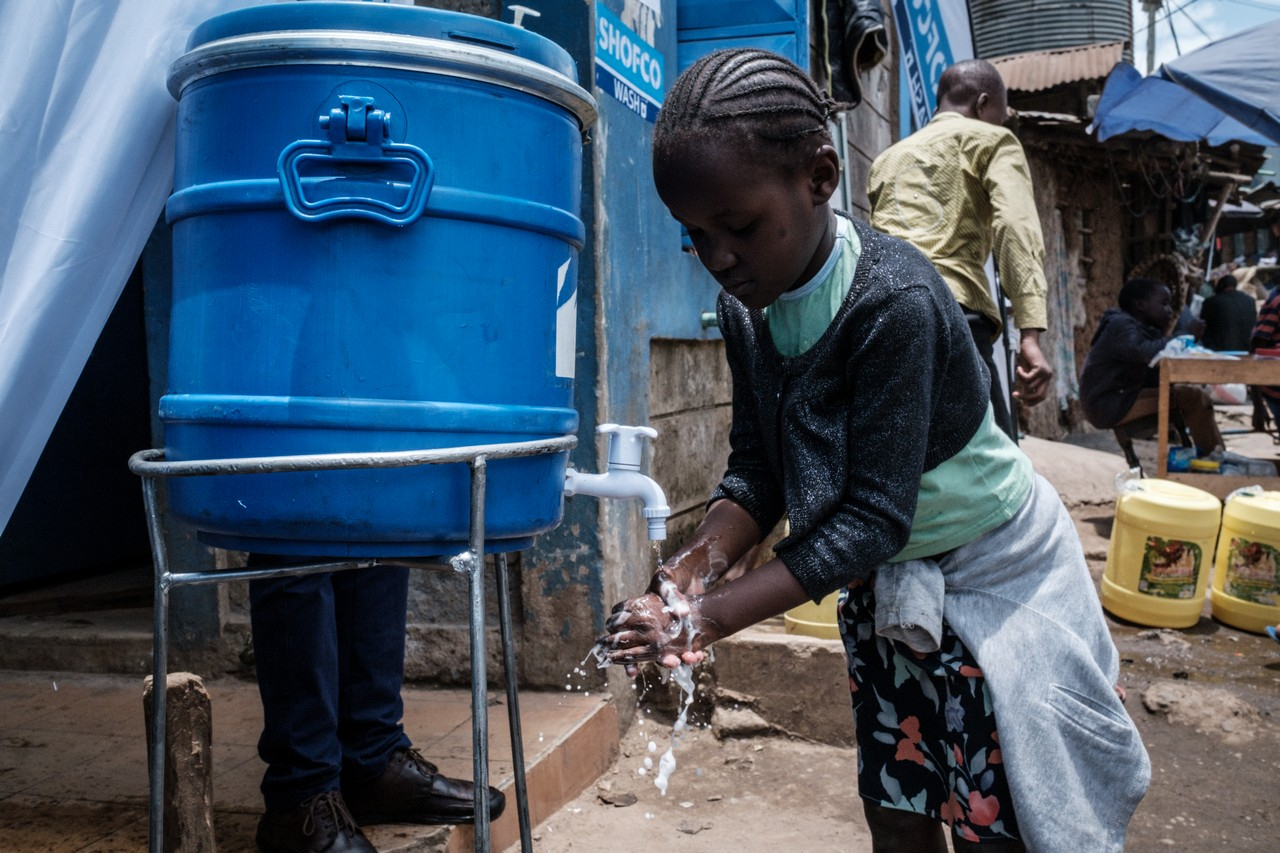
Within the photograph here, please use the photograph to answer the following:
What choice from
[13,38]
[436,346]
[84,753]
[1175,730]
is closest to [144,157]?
[13,38]

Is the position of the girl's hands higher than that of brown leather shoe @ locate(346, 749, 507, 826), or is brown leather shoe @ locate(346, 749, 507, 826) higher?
the girl's hands

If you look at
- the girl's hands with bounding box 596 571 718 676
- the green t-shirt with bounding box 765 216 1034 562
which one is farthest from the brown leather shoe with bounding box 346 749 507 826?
the green t-shirt with bounding box 765 216 1034 562

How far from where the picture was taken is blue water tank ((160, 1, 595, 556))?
51.0 inches

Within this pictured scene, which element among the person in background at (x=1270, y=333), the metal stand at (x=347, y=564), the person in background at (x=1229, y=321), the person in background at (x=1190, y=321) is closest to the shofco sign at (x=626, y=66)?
the metal stand at (x=347, y=564)

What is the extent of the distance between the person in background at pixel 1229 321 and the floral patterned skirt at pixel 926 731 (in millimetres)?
11302

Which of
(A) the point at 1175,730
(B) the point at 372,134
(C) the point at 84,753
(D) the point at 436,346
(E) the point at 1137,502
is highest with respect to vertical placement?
(B) the point at 372,134

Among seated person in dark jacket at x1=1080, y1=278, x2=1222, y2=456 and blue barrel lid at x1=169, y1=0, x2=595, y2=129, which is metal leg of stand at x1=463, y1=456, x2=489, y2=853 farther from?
seated person in dark jacket at x1=1080, y1=278, x2=1222, y2=456

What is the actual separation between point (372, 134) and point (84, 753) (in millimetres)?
1758

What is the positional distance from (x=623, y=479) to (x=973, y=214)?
8.00 feet

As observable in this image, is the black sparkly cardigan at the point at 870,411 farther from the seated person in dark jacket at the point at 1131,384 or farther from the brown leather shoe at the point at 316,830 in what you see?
the seated person in dark jacket at the point at 1131,384

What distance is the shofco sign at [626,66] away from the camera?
2.72 meters

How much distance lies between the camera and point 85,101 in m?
1.52

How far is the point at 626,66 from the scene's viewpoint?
2936 mm

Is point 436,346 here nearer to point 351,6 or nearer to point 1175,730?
point 351,6
